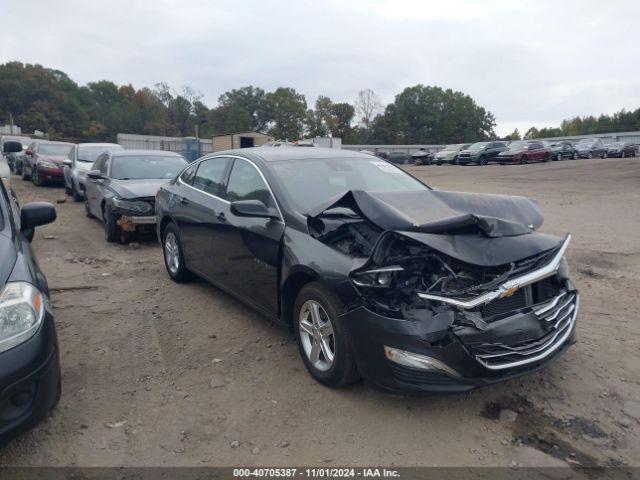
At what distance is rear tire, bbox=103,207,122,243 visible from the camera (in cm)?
804

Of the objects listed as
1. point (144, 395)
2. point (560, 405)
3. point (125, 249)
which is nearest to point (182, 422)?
point (144, 395)

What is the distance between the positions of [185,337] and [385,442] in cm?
227

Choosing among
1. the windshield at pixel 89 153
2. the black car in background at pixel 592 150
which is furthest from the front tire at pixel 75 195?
the black car in background at pixel 592 150

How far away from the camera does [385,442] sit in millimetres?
2916

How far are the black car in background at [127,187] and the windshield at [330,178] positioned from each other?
422cm

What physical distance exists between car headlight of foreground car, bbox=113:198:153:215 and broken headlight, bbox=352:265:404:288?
5.74m

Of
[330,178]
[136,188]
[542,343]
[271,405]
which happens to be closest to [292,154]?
[330,178]

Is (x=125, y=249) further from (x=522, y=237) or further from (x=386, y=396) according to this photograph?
(x=522, y=237)

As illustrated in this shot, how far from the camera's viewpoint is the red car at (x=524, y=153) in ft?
110

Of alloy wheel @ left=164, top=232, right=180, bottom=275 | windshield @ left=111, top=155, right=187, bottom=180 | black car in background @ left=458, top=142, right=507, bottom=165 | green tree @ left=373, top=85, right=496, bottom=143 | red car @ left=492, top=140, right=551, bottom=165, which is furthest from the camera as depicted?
green tree @ left=373, top=85, right=496, bottom=143

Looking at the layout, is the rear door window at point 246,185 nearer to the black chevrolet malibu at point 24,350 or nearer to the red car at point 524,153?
the black chevrolet malibu at point 24,350

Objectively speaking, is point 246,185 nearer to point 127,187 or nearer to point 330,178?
point 330,178

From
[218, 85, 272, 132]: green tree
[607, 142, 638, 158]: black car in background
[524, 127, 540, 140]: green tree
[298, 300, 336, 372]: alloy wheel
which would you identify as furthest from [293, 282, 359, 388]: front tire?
[524, 127, 540, 140]: green tree

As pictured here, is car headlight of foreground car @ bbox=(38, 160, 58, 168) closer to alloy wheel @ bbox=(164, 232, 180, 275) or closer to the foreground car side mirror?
alloy wheel @ bbox=(164, 232, 180, 275)
